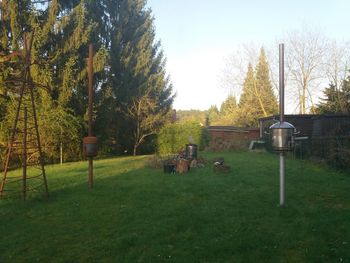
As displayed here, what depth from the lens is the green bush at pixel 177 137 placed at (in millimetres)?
26500

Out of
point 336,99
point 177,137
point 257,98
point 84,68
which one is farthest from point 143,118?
point 257,98

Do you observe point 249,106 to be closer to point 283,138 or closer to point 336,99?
point 336,99

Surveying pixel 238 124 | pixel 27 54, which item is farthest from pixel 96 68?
pixel 238 124

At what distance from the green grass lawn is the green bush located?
1693 cm

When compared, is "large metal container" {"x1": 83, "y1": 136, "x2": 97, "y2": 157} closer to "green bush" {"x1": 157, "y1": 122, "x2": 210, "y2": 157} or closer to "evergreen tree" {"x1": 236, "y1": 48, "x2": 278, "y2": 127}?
"green bush" {"x1": 157, "y1": 122, "x2": 210, "y2": 157}

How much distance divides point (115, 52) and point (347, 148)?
20.5 metres

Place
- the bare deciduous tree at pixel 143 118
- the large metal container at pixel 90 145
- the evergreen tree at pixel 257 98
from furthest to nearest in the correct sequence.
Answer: the evergreen tree at pixel 257 98 < the bare deciduous tree at pixel 143 118 < the large metal container at pixel 90 145

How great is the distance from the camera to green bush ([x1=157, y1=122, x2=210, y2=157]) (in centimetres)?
2650

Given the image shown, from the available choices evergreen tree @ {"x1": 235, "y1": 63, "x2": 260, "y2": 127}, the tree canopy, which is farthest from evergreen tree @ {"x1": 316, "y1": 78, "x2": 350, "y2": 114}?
the tree canopy

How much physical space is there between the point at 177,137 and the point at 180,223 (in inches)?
829

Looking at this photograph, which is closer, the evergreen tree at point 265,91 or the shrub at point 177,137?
the shrub at point 177,137

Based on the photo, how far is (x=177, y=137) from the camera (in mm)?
26656

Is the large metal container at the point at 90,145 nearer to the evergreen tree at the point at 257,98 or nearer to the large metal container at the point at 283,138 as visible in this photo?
the large metal container at the point at 283,138

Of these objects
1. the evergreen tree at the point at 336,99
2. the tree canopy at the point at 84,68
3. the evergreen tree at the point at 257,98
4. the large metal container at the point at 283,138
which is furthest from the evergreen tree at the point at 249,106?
the large metal container at the point at 283,138
